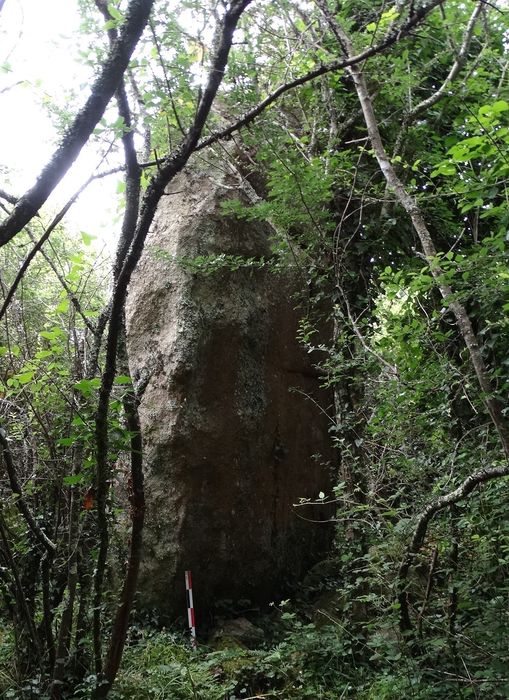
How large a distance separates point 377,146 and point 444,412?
5.82ft

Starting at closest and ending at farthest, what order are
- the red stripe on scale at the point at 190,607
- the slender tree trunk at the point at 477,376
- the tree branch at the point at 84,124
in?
the tree branch at the point at 84,124, the slender tree trunk at the point at 477,376, the red stripe on scale at the point at 190,607

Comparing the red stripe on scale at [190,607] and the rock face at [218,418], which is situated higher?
the rock face at [218,418]

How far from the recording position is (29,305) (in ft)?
17.0

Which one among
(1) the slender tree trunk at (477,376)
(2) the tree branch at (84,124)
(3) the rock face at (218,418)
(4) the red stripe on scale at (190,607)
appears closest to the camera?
(2) the tree branch at (84,124)

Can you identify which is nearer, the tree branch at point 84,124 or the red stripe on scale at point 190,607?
the tree branch at point 84,124

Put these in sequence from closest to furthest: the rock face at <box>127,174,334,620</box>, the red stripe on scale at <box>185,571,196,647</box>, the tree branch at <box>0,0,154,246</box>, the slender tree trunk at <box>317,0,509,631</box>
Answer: the tree branch at <box>0,0,154,246</box> → the slender tree trunk at <box>317,0,509,631</box> → the red stripe on scale at <box>185,571,196,647</box> → the rock face at <box>127,174,334,620</box>

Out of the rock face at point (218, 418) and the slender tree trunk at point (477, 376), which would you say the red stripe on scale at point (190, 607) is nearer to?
the rock face at point (218, 418)

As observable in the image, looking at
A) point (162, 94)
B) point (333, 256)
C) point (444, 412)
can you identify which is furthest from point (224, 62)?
point (333, 256)

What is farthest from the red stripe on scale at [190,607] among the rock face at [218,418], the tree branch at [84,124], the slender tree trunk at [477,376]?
the tree branch at [84,124]

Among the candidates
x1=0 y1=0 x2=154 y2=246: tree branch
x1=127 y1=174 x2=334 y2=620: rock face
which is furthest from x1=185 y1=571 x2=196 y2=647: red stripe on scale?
x1=0 y1=0 x2=154 y2=246: tree branch

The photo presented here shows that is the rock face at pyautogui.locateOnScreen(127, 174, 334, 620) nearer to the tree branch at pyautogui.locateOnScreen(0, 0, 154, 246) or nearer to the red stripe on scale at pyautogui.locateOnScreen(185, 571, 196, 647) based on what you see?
the red stripe on scale at pyautogui.locateOnScreen(185, 571, 196, 647)

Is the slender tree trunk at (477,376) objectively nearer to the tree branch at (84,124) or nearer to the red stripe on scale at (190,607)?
the tree branch at (84,124)

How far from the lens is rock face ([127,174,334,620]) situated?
16.0 feet

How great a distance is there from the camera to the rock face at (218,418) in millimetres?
4863
